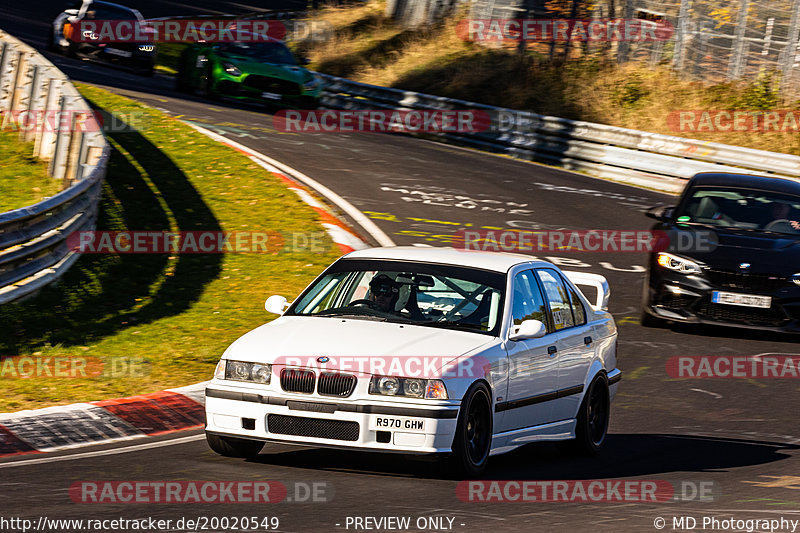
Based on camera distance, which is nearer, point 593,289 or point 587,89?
point 593,289

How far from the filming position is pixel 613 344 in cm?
971

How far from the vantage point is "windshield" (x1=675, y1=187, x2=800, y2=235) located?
14305 millimetres

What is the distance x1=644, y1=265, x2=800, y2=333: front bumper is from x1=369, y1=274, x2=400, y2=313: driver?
605 centimetres

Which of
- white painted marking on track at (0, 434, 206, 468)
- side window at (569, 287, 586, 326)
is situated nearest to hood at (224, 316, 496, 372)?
white painted marking on track at (0, 434, 206, 468)

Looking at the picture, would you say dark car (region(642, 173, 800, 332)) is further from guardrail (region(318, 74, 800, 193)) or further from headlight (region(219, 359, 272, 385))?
guardrail (region(318, 74, 800, 193))

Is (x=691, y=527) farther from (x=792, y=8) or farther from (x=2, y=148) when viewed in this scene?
(x=792, y=8)

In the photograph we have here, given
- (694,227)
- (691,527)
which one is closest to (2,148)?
(694,227)

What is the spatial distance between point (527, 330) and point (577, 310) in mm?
1362

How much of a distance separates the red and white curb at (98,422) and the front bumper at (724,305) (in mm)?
5991

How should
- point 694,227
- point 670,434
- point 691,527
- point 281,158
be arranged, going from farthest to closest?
point 281,158, point 694,227, point 670,434, point 691,527

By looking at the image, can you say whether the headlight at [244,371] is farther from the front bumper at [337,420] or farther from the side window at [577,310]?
the side window at [577,310]

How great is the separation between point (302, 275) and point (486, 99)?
1894 centimetres

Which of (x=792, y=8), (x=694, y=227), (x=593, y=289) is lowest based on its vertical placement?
(x=593, y=289)

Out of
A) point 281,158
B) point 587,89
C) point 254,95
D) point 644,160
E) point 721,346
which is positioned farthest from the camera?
point 587,89
